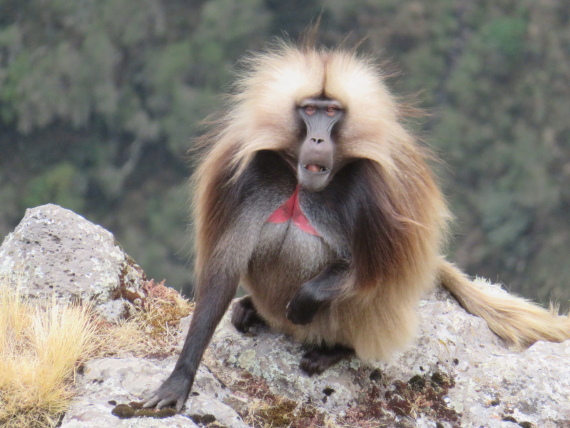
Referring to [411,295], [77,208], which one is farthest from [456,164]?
[411,295]

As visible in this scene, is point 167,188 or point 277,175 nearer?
point 277,175

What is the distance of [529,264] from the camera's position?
3136 cm

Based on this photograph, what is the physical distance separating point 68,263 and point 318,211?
1682 mm

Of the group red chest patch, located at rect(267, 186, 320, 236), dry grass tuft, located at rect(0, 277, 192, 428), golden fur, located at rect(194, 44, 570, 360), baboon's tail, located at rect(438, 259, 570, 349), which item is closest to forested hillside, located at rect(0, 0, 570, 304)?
baboon's tail, located at rect(438, 259, 570, 349)

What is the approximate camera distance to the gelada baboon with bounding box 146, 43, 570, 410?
5.17m

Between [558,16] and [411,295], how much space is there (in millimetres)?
33922

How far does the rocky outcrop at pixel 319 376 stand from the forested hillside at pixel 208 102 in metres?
25.6

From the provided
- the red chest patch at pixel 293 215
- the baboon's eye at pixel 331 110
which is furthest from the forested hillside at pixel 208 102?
the baboon's eye at pixel 331 110

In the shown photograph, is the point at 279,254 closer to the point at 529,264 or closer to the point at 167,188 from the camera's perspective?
the point at 529,264

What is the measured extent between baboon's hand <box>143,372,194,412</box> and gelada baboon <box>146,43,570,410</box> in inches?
2.1

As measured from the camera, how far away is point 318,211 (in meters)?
5.36

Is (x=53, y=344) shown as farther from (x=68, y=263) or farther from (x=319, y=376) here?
(x=319, y=376)

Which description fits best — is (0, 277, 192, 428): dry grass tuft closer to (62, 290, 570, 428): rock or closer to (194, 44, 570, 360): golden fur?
(62, 290, 570, 428): rock

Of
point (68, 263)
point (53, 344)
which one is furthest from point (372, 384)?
point (68, 263)
